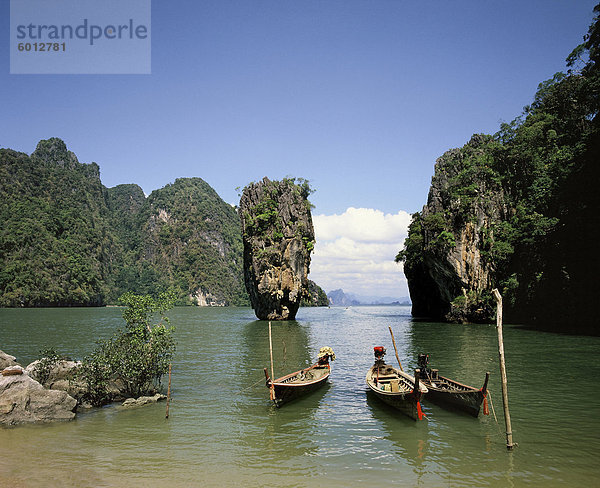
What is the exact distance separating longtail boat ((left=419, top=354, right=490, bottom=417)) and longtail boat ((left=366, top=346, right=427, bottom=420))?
2.27 ft

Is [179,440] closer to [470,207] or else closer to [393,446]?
[393,446]

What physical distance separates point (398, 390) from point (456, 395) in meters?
1.86

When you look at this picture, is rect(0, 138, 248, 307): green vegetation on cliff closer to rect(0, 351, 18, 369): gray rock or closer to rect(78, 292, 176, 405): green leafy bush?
rect(0, 351, 18, 369): gray rock

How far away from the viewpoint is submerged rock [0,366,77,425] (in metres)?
12.2

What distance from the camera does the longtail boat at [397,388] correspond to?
12.3m

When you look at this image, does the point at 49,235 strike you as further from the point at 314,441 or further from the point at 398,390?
the point at 314,441

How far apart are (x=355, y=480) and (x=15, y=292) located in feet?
350

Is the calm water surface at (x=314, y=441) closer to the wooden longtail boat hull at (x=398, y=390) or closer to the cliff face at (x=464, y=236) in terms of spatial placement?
the wooden longtail boat hull at (x=398, y=390)

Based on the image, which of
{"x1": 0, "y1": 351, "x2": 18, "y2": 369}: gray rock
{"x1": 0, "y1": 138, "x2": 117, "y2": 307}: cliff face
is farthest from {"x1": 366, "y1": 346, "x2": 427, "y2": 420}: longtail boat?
{"x1": 0, "y1": 138, "x2": 117, "y2": 307}: cliff face

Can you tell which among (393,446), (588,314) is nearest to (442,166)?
(588,314)

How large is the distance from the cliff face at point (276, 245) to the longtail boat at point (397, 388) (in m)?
39.2

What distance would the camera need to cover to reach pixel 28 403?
41.2ft

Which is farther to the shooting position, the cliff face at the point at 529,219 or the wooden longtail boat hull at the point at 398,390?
the cliff face at the point at 529,219

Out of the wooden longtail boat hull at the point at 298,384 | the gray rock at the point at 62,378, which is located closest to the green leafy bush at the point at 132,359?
the gray rock at the point at 62,378
